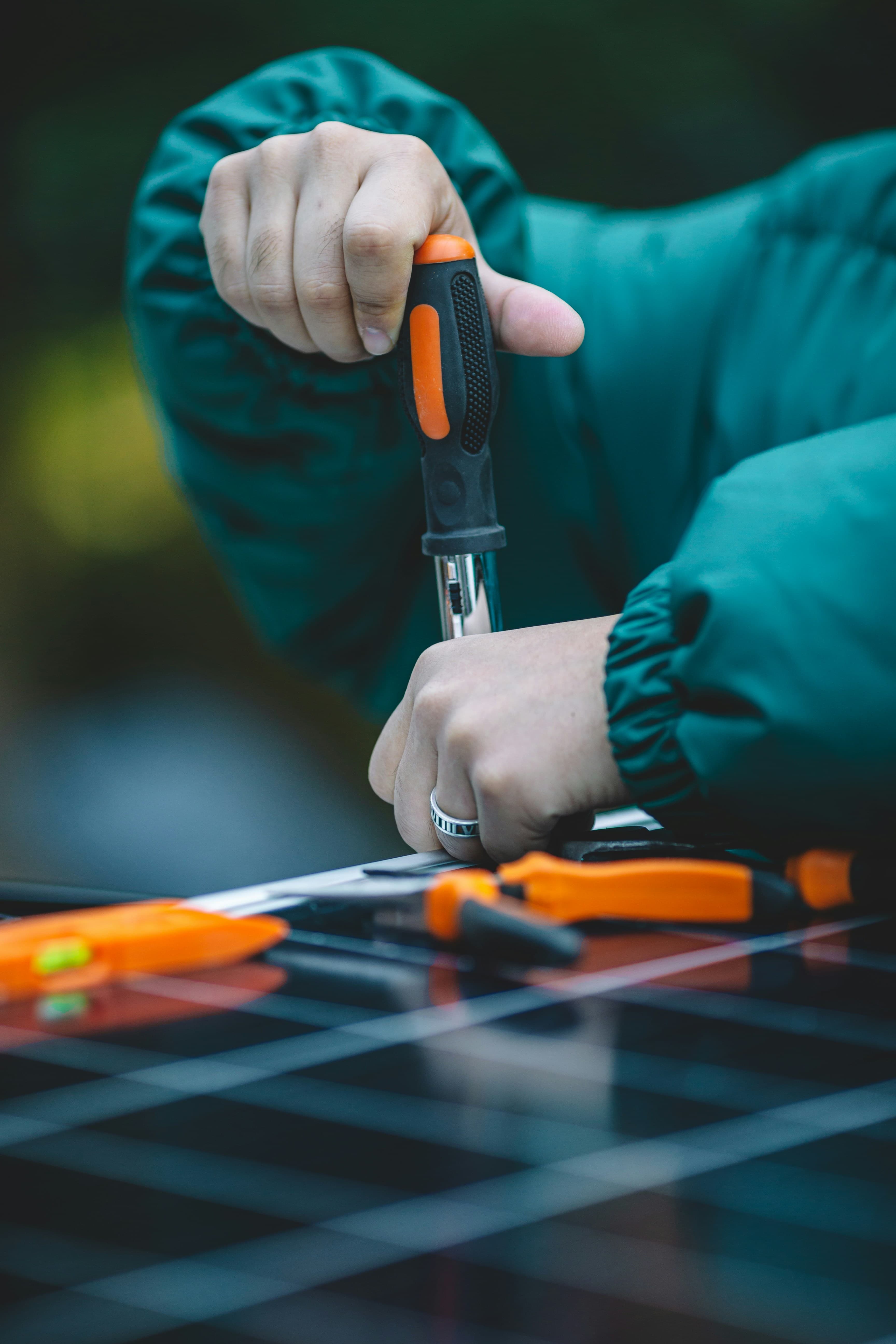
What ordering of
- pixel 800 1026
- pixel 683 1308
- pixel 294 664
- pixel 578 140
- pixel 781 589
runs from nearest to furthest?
pixel 683 1308 < pixel 800 1026 < pixel 781 589 < pixel 294 664 < pixel 578 140

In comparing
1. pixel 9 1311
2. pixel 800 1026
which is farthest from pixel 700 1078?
pixel 9 1311

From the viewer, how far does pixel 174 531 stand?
2.06m

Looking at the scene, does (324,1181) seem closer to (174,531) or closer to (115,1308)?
(115,1308)

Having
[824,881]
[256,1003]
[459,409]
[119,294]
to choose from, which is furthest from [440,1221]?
[119,294]

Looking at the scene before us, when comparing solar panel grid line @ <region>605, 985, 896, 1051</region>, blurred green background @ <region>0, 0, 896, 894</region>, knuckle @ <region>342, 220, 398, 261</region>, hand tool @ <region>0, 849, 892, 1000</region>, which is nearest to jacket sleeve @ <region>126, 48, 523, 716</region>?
knuckle @ <region>342, 220, 398, 261</region>

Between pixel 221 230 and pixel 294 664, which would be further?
pixel 294 664

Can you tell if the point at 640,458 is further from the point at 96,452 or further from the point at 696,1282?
the point at 96,452

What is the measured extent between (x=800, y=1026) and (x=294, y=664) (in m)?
0.84

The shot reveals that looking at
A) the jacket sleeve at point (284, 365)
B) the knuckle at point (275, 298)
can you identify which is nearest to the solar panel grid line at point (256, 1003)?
the knuckle at point (275, 298)

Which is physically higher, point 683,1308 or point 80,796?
point 683,1308

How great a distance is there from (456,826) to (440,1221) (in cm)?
28

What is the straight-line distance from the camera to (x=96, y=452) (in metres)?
1.99

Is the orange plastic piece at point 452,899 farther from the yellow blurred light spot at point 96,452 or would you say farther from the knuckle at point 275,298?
the yellow blurred light spot at point 96,452

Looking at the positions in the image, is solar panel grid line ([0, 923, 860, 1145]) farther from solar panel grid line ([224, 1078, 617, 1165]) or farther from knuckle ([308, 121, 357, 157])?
knuckle ([308, 121, 357, 157])
